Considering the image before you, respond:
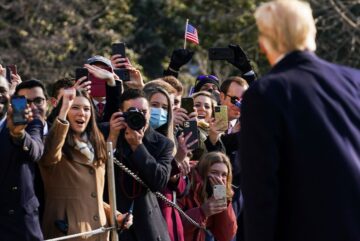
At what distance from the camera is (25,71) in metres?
27.2

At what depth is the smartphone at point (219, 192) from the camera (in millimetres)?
8945

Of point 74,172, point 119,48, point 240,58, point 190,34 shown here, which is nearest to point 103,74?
point 119,48

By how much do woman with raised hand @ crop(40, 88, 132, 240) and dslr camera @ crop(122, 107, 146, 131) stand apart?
25 centimetres

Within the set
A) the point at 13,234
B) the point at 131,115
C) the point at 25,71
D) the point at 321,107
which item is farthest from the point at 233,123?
the point at 25,71

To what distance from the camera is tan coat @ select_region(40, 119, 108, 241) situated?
7.41 metres

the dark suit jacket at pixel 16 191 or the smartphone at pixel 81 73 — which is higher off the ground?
the smartphone at pixel 81 73

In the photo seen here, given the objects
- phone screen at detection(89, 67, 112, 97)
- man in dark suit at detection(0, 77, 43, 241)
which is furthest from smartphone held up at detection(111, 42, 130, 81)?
man in dark suit at detection(0, 77, 43, 241)

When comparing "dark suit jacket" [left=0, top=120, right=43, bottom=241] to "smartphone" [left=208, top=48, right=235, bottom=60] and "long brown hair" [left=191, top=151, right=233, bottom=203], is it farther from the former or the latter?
"smartphone" [left=208, top=48, right=235, bottom=60]

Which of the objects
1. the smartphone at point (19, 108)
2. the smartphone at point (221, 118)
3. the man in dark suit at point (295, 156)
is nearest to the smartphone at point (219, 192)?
the smartphone at point (221, 118)

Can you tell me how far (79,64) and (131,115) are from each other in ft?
66.0

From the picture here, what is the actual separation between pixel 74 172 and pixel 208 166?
1861 millimetres

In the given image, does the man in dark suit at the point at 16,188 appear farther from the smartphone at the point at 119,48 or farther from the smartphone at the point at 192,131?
the smartphone at the point at 119,48

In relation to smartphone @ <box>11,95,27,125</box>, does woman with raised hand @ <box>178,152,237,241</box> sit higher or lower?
lower

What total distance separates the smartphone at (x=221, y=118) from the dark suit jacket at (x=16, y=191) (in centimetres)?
283
